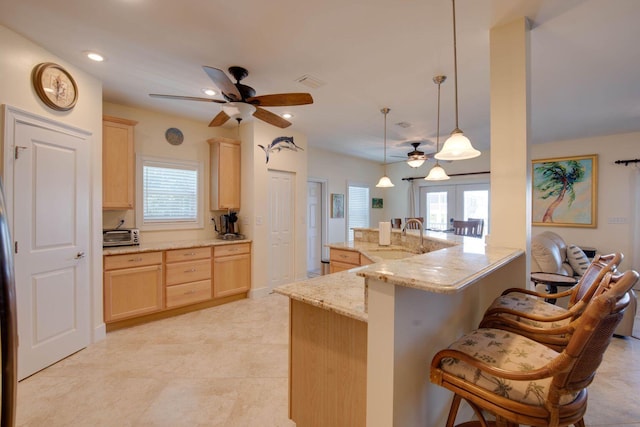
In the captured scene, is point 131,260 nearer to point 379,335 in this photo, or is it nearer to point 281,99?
point 281,99

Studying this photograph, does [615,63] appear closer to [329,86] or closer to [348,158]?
[329,86]

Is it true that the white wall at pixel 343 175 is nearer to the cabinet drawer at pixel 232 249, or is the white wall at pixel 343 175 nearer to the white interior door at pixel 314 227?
the white interior door at pixel 314 227

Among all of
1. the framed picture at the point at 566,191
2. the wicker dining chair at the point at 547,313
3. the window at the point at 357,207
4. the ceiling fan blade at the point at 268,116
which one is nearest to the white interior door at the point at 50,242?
the ceiling fan blade at the point at 268,116

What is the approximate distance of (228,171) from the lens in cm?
430

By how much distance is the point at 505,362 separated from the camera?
3.89ft

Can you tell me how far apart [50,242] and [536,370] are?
342cm

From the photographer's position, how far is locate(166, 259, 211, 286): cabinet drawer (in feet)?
11.6

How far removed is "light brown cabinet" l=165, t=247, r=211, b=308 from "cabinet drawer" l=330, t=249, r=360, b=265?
5.53 feet

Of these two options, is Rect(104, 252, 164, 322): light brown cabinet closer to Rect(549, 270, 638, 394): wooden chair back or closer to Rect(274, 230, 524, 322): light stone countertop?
Rect(274, 230, 524, 322): light stone countertop

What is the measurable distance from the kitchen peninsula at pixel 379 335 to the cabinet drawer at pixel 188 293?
2.52 m

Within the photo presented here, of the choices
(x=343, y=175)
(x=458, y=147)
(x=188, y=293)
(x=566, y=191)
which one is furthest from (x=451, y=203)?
(x=188, y=293)

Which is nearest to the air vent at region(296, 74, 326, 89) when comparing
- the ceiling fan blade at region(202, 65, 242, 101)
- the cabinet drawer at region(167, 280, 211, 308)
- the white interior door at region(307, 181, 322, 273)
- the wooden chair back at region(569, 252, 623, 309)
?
the ceiling fan blade at region(202, 65, 242, 101)

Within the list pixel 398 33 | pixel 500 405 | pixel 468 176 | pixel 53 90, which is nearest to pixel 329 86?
pixel 398 33

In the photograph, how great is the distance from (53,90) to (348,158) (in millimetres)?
5236
